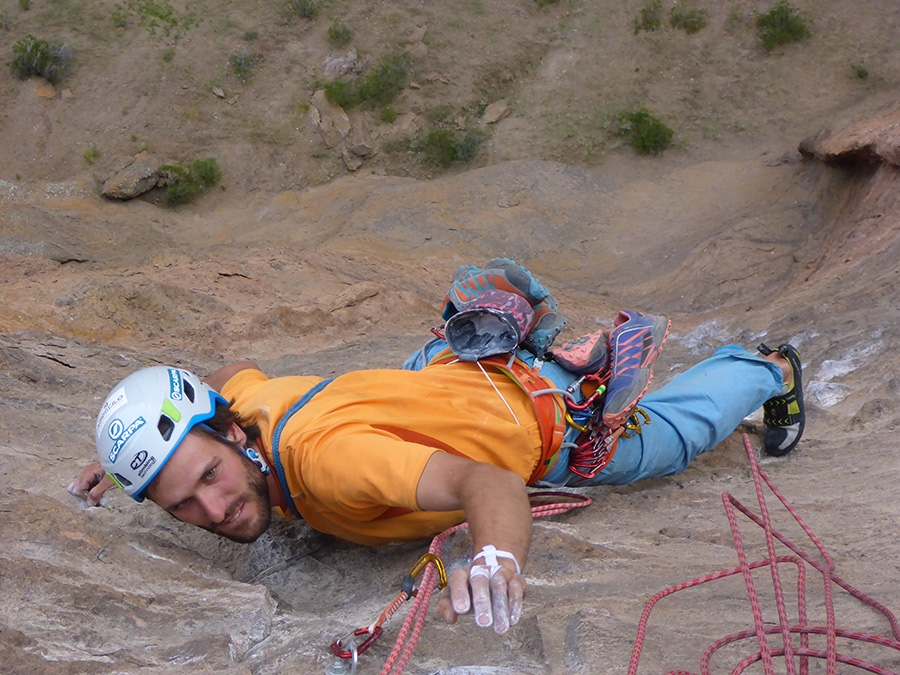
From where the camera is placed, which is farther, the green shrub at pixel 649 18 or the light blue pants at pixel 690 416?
the green shrub at pixel 649 18

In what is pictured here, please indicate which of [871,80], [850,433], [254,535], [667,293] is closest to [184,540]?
[254,535]

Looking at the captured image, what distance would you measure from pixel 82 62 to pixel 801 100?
31.9 ft

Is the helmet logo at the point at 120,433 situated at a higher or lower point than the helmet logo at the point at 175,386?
lower

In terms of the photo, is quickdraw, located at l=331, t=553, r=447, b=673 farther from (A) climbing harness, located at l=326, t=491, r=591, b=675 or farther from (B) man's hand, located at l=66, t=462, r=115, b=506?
(B) man's hand, located at l=66, t=462, r=115, b=506

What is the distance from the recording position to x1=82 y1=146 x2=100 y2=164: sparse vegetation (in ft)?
32.3

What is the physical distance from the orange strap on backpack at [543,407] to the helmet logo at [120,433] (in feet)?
3.64

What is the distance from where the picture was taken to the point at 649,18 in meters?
11.3

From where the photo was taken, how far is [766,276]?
7.59 metres

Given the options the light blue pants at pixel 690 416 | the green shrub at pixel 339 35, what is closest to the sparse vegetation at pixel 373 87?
the green shrub at pixel 339 35

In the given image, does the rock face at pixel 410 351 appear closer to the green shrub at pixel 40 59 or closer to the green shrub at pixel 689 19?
the green shrub at pixel 40 59

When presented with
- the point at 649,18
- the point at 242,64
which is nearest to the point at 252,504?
the point at 242,64

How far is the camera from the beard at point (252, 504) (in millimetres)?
2355

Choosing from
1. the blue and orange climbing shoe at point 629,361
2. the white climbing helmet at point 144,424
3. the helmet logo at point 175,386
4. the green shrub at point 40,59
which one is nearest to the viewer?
the white climbing helmet at point 144,424

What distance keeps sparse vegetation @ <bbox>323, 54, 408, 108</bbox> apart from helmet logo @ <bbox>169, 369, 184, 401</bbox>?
910 cm
